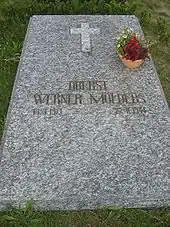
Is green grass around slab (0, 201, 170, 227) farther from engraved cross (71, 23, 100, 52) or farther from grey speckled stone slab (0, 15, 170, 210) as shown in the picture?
engraved cross (71, 23, 100, 52)

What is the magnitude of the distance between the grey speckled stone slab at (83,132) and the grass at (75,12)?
109 millimetres

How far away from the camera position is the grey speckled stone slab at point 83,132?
4035 millimetres

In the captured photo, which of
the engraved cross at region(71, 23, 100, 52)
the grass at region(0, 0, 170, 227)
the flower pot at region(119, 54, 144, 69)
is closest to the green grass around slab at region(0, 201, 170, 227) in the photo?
the grass at region(0, 0, 170, 227)

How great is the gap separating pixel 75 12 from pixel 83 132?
11.0 ft

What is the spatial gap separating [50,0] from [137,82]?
3068mm

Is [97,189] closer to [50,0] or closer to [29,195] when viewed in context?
[29,195]

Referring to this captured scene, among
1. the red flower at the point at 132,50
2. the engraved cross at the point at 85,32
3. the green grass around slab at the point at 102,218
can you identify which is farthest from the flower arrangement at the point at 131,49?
the green grass around slab at the point at 102,218

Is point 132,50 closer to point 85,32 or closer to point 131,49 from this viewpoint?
point 131,49

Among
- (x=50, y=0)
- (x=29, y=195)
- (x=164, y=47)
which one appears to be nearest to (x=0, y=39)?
(x=50, y=0)

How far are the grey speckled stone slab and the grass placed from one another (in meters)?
0.11

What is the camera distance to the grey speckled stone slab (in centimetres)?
404

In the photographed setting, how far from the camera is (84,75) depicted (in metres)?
5.48

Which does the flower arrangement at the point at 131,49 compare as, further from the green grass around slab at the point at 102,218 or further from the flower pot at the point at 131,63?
the green grass around slab at the point at 102,218

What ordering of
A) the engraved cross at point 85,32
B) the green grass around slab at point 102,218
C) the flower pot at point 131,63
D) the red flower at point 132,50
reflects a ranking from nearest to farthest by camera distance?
1. the green grass around slab at point 102,218
2. the red flower at point 132,50
3. the flower pot at point 131,63
4. the engraved cross at point 85,32
